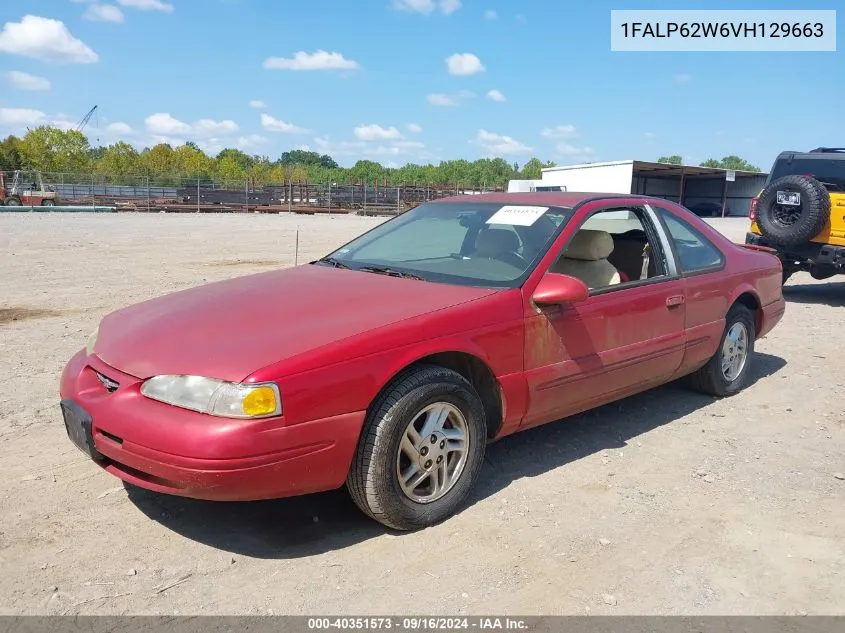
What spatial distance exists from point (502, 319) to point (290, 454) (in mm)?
1286

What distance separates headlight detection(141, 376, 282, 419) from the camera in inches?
107

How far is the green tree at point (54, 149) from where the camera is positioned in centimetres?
6531

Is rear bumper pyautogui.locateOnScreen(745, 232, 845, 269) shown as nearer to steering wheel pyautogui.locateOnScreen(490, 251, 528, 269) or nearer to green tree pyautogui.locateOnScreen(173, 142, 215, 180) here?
steering wheel pyautogui.locateOnScreen(490, 251, 528, 269)

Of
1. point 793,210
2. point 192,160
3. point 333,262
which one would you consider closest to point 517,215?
point 333,262

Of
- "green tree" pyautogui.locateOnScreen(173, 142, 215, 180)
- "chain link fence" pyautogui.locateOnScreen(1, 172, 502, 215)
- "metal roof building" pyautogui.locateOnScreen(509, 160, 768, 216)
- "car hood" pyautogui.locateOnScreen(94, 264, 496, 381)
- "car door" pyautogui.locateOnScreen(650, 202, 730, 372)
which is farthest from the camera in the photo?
"green tree" pyautogui.locateOnScreen(173, 142, 215, 180)

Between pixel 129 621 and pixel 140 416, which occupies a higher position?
pixel 140 416

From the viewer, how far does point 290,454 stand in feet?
9.17

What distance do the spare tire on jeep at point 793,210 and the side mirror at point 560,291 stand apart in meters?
7.13

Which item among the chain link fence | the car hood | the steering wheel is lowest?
the car hood

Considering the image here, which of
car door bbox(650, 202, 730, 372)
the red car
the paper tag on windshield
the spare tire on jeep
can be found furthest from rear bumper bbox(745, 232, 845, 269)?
the paper tag on windshield

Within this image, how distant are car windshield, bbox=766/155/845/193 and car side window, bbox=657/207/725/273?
5.59 metres

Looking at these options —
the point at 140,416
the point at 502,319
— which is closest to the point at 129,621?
the point at 140,416

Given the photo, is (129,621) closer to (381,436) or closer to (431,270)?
(381,436)

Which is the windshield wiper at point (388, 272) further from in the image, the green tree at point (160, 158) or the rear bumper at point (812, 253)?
the green tree at point (160, 158)
